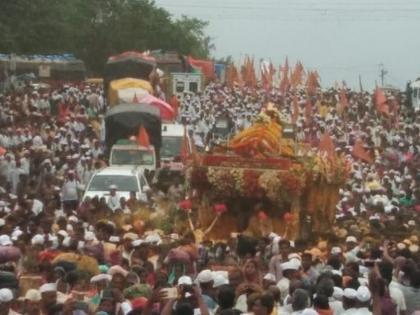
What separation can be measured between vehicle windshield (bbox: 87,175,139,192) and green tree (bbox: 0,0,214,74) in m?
23.5

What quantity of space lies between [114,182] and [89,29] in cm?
5070

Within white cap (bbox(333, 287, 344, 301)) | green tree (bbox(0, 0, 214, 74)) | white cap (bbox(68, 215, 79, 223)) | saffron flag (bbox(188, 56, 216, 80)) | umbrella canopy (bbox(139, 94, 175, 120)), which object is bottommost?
white cap (bbox(333, 287, 344, 301))

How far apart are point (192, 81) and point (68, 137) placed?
779 inches

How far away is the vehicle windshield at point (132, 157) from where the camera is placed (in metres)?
32.1

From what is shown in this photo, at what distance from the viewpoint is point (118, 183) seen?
27.0 m

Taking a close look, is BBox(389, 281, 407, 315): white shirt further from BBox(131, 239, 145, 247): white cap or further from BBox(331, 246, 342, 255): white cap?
BBox(131, 239, 145, 247): white cap

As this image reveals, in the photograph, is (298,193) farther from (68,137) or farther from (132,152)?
(68,137)

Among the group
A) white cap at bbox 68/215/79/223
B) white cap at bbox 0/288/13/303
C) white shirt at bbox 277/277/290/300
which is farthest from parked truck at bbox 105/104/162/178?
white cap at bbox 0/288/13/303

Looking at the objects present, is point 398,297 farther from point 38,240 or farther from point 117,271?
point 38,240

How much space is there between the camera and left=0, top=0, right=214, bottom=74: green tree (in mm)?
52688

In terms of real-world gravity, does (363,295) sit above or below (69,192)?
below

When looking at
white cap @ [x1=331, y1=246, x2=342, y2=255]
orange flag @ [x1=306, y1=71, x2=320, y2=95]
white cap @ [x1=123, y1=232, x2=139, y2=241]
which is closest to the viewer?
white cap @ [x1=331, y1=246, x2=342, y2=255]

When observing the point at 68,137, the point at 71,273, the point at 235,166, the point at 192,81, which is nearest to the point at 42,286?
the point at 71,273

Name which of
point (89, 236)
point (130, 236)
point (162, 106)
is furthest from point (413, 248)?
point (162, 106)
